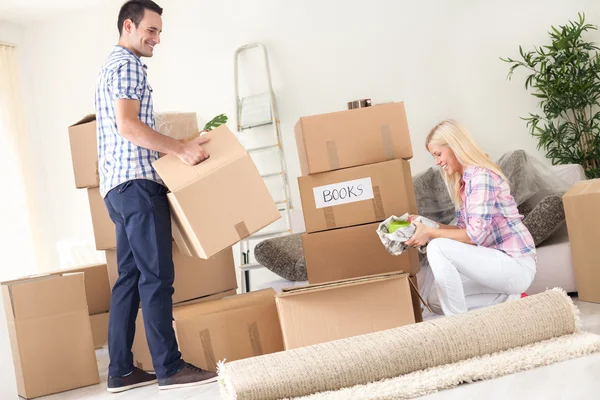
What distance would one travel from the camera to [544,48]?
430 centimetres

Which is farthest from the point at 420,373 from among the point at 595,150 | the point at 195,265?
the point at 595,150

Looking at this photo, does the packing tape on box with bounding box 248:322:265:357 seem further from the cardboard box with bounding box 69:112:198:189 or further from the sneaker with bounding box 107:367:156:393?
the cardboard box with bounding box 69:112:198:189

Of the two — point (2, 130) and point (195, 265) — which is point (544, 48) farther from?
point (2, 130)

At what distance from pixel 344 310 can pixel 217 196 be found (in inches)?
23.4

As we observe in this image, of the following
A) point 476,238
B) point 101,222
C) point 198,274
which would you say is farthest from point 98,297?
point 476,238

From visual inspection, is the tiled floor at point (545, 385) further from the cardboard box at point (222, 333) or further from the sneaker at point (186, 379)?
the cardboard box at point (222, 333)

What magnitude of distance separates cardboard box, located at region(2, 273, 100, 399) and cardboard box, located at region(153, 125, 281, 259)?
691 mm

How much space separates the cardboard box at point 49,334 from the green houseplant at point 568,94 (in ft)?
9.30

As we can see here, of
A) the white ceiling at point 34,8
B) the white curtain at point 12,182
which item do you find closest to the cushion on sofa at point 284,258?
the white curtain at point 12,182

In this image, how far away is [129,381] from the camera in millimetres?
2594

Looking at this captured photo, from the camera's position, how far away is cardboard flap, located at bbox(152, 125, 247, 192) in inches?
91.9

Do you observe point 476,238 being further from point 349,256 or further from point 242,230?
point 242,230

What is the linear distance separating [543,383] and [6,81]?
15.3 feet

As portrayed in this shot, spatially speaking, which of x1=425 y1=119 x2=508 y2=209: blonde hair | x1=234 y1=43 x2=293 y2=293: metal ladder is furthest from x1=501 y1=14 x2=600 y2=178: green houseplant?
x1=425 y1=119 x2=508 y2=209: blonde hair
